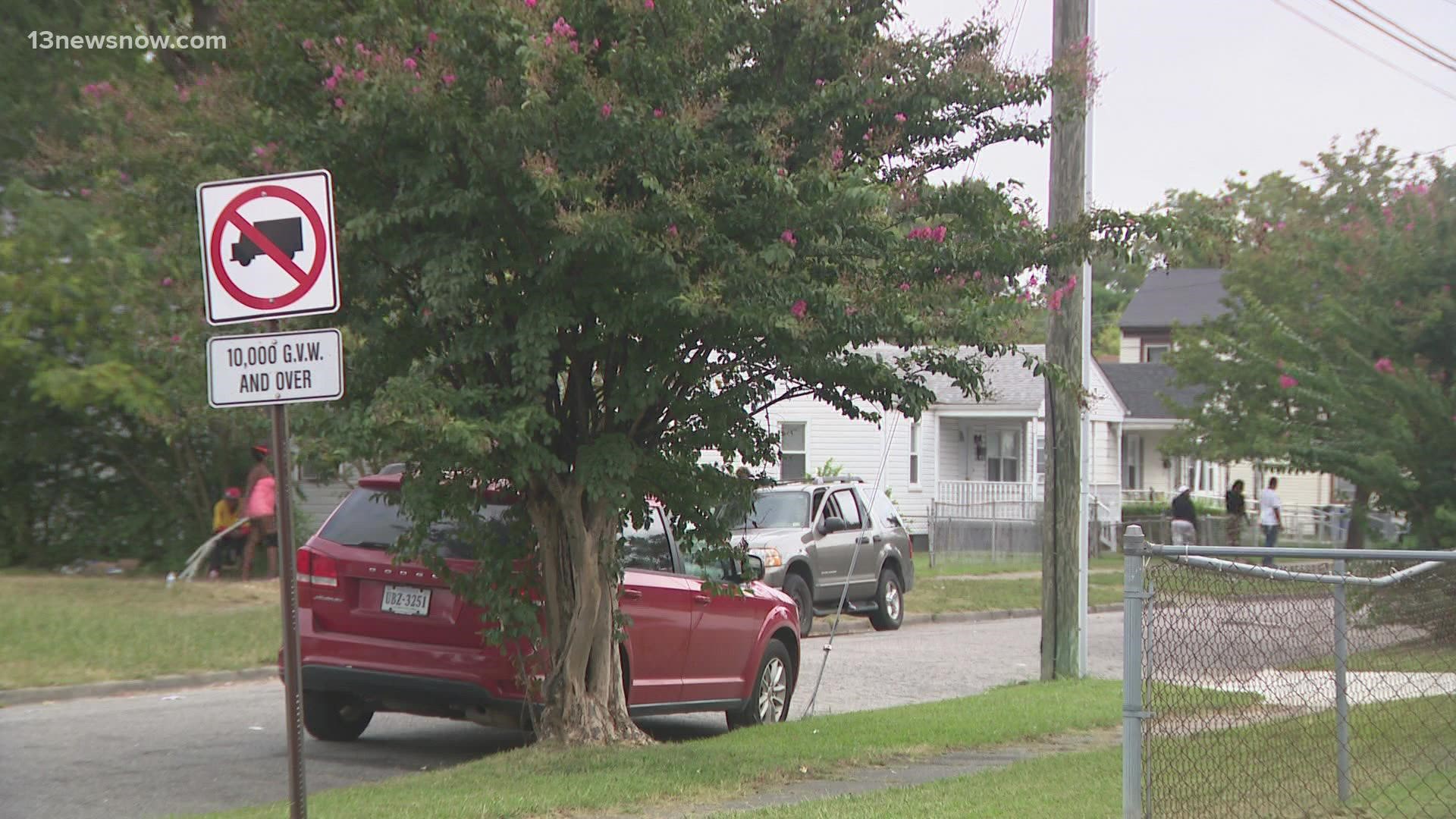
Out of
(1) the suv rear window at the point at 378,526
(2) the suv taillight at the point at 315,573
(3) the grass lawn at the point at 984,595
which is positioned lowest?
(3) the grass lawn at the point at 984,595

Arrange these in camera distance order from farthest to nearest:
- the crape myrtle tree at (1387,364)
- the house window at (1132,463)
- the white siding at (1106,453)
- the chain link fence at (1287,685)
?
the house window at (1132,463) < the white siding at (1106,453) < the crape myrtle tree at (1387,364) < the chain link fence at (1287,685)

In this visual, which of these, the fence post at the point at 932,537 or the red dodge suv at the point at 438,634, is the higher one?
the red dodge suv at the point at 438,634

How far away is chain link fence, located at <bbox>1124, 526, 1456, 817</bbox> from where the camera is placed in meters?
6.19

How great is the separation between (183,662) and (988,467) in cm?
3095

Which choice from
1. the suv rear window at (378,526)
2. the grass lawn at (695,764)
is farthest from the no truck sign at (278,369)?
the suv rear window at (378,526)

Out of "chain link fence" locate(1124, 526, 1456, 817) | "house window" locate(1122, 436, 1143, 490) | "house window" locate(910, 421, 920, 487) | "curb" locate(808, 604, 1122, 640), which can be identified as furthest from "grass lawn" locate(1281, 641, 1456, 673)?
"house window" locate(1122, 436, 1143, 490)

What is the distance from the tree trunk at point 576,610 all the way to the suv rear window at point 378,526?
43cm

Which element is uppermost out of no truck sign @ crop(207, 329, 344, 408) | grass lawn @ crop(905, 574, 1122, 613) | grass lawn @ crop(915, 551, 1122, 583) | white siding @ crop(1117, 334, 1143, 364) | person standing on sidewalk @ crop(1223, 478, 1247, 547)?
Answer: white siding @ crop(1117, 334, 1143, 364)

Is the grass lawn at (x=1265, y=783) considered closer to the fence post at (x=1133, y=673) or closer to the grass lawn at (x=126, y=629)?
the fence post at (x=1133, y=673)

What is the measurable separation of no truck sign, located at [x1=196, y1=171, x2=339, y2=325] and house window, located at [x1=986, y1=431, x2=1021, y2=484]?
1483 inches

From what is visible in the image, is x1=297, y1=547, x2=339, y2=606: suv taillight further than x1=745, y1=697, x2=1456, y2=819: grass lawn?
Yes

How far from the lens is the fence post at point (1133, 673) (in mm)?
5957

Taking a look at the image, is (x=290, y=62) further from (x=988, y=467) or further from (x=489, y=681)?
(x=988, y=467)

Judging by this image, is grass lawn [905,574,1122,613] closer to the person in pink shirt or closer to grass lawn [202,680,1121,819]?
the person in pink shirt
